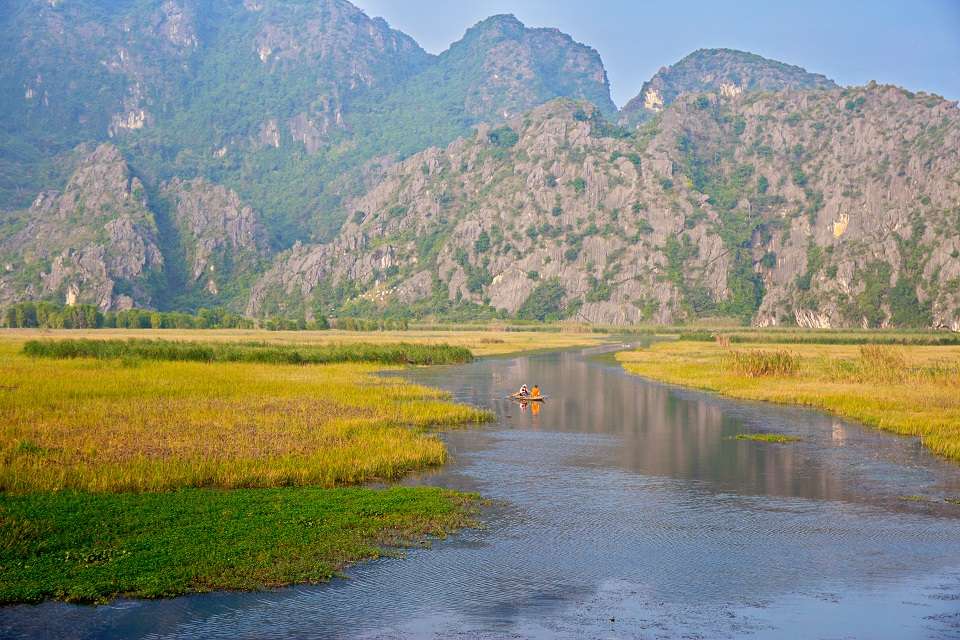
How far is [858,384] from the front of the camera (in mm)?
66875

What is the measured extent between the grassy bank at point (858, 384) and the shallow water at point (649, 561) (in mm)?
5145

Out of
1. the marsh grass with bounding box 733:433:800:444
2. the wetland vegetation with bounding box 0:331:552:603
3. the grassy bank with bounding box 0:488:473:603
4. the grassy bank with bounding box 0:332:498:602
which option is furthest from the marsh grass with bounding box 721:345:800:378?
the grassy bank with bounding box 0:488:473:603

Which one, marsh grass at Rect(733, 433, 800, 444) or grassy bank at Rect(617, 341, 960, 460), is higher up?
grassy bank at Rect(617, 341, 960, 460)

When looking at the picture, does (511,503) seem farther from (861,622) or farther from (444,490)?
(861,622)

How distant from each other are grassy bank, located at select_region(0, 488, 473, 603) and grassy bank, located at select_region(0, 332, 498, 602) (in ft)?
0.16

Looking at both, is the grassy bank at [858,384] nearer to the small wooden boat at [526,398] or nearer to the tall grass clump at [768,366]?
the tall grass clump at [768,366]

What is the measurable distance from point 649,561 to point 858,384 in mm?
49526

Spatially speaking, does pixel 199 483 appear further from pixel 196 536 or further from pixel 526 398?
pixel 526 398

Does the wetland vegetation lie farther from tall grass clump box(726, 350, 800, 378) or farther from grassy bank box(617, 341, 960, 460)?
tall grass clump box(726, 350, 800, 378)

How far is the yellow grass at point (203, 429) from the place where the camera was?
98.4ft

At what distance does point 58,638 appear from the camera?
1728 centimetres

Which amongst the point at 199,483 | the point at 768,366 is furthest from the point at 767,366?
the point at 199,483

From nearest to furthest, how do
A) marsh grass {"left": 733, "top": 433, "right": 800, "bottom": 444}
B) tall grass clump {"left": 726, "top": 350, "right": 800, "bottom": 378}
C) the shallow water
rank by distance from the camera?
1. the shallow water
2. marsh grass {"left": 733, "top": 433, "right": 800, "bottom": 444}
3. tall grass clump {"left": 726, "top": 350, "right": 800, "bottom": 378}

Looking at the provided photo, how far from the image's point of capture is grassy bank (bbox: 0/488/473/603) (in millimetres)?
19953
